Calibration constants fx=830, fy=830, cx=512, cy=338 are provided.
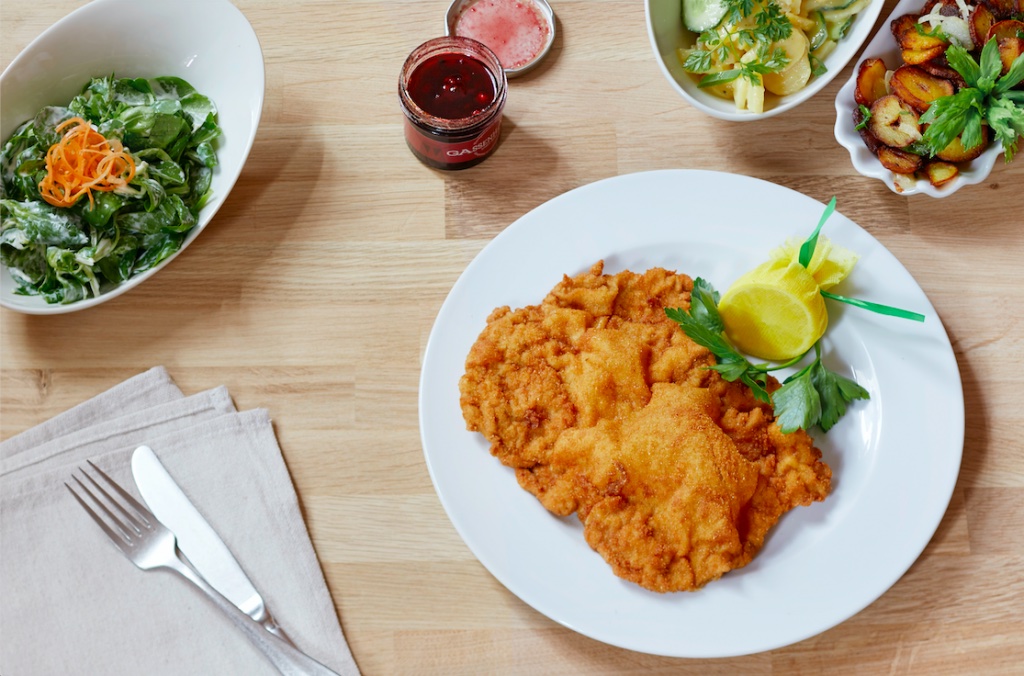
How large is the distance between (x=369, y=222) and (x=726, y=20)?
1.17 m

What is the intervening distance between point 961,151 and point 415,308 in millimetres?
1561

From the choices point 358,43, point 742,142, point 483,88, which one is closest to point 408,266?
point 483,88

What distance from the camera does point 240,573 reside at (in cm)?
232

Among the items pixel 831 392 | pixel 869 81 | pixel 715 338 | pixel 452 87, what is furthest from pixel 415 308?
pixel 869 81

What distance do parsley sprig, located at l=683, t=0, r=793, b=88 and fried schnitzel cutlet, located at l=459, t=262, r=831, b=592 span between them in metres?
0.57

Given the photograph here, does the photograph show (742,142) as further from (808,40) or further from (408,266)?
(408,266)

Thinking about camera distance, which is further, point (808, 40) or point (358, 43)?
point (358, 43)

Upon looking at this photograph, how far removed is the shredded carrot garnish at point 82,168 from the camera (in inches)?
89.3

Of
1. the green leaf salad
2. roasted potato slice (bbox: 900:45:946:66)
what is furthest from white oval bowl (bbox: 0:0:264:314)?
roasted potato slice (bbox: 900:45:946:66)

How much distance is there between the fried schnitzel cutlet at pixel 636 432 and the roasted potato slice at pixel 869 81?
0.69 metres

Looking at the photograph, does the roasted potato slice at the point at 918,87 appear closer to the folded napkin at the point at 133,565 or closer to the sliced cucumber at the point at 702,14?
the sliced cucumber at the point at 702,14

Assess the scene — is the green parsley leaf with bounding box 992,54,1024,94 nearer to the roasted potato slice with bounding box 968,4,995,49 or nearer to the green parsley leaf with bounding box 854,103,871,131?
the roasted potato slice with bounding box 968,4,995,49

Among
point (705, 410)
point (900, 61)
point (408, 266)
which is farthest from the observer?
point (408, 266)

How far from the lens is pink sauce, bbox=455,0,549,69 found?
8.31 feet
